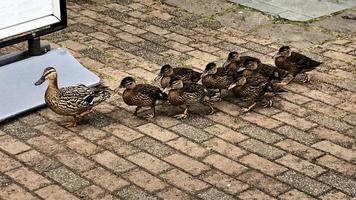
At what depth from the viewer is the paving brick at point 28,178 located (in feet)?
21.8

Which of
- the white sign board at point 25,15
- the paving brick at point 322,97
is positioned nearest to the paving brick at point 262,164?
the paving brick at point 322,97

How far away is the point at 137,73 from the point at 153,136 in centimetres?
170

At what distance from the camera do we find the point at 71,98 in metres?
7.55

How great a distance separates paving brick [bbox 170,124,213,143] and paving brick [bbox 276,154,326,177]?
831 mm

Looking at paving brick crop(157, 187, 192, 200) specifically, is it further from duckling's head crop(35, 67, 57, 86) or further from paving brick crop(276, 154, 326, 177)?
duckling's head crop(35, 67, 57, 86)

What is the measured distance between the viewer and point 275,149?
7312 mm

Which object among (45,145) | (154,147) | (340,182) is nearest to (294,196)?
(340,182)

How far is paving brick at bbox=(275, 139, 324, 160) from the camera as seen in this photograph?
7207mm

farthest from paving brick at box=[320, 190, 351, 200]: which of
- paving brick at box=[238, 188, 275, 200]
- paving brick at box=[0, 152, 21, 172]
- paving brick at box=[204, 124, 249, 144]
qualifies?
paving brick at box=[0, 152, 21, 172]

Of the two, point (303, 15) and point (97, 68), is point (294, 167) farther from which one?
point (303, 15)

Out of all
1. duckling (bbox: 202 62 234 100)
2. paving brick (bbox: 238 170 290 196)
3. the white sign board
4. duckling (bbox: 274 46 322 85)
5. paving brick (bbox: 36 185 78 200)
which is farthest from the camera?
duckling (bbox: 274 46 322 85)

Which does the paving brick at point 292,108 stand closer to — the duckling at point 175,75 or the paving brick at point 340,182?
the duckling at point 175,75

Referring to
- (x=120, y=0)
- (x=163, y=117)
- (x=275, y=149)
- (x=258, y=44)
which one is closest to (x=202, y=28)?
(x=258, y=44)

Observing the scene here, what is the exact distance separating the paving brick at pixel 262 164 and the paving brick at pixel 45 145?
5.73ft
